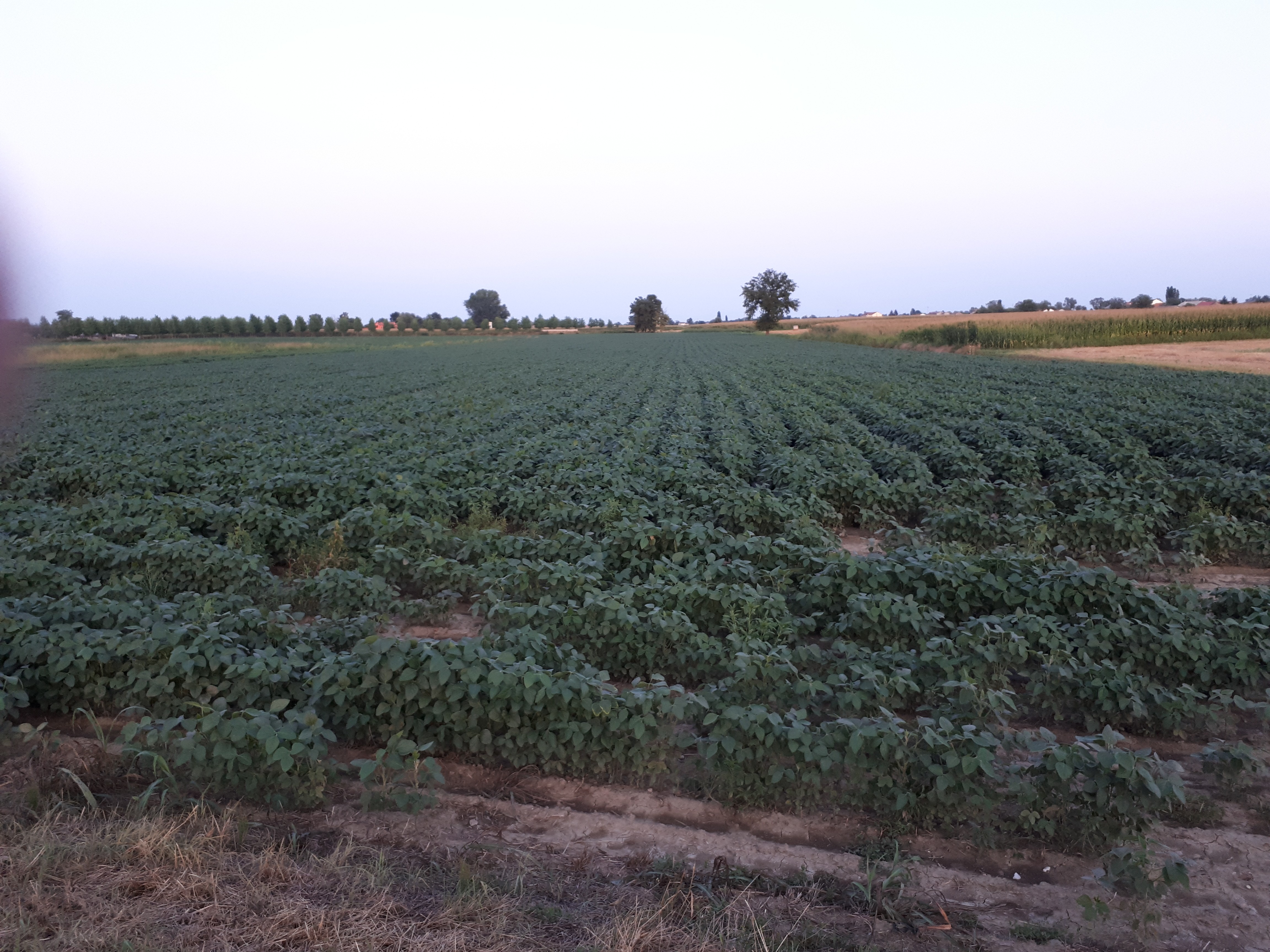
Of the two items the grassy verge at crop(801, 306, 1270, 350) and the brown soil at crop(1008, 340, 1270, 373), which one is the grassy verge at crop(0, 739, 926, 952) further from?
the grassy verge at crop(801, 306, 1270, 350)

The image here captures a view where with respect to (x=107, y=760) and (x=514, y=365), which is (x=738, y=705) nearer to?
(x=107, y=760)

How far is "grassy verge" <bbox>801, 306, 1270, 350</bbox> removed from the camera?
48.7m

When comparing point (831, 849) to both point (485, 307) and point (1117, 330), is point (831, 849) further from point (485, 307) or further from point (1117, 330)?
point (485, 307)

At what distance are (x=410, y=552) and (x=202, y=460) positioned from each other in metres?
6.39

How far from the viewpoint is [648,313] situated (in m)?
149

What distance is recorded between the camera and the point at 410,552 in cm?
786

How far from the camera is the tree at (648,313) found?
14862 cm

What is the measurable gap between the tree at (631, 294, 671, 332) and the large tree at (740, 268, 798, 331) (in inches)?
849

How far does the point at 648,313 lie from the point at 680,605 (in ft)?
481

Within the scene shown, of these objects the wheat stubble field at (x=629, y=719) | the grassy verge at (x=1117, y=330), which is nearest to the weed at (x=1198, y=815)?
the wheat stubble field at (x=629, y=719)

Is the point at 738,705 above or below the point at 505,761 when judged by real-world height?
above

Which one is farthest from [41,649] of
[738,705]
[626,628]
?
[738,705]

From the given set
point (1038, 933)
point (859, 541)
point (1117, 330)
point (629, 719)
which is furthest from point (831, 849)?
point (1117, 330)

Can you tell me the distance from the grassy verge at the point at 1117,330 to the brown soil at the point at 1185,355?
1076 mm
